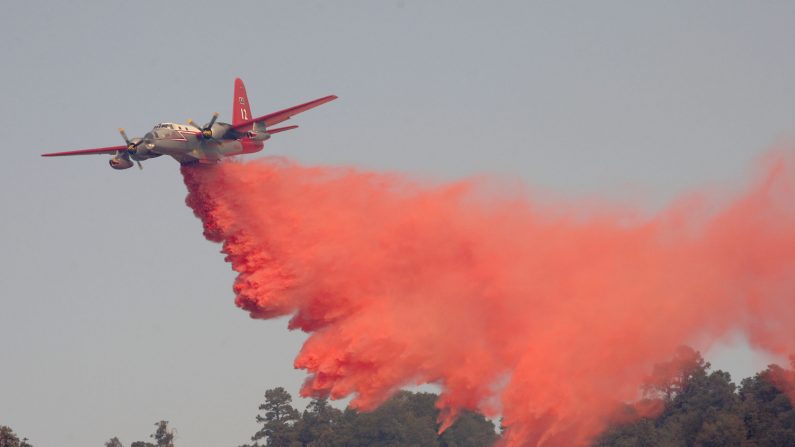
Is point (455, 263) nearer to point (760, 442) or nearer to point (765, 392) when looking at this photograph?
point (760, 442)

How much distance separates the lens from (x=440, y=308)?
50344mm

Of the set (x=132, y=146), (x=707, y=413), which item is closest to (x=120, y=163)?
(x=132, y=146)

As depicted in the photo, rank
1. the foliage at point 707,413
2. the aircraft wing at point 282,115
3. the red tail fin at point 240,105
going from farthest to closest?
the foliage at point 707,413 < the red tail fin at point 240,105 < the aircraft wing at point 282,115

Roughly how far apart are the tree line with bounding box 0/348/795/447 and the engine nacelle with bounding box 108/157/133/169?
63.4 feet

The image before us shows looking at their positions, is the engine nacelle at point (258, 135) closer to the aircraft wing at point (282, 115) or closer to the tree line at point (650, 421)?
the aircraft wing at point (282, 115)

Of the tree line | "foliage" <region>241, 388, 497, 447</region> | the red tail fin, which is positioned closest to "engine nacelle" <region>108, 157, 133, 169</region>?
the red tail fin

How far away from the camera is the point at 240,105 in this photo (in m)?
54.1

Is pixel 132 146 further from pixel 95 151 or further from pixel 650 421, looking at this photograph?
pixel 650 421

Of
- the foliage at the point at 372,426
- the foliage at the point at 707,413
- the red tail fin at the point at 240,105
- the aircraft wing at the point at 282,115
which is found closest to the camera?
the aircraft wing at the point at 282,115

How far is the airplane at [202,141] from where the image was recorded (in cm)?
4850

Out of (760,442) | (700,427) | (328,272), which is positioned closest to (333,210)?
(328,272)

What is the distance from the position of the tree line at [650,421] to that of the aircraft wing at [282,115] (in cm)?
1985

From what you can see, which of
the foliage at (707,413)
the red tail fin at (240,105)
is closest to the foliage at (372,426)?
the foliage at (707,413)

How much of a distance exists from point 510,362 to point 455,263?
4.57 metres
